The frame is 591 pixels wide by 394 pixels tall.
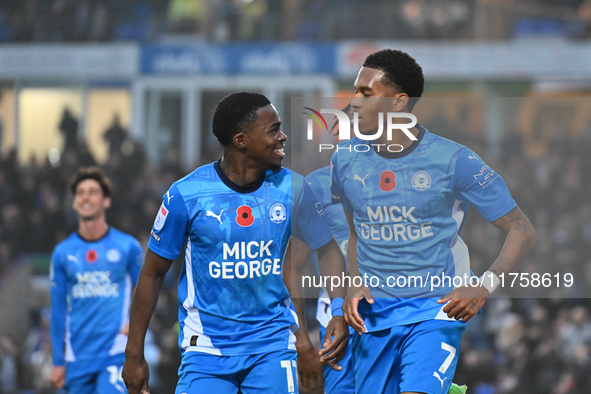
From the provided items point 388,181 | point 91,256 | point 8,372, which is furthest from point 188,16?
point 388,181

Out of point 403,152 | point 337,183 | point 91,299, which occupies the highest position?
point 403,152

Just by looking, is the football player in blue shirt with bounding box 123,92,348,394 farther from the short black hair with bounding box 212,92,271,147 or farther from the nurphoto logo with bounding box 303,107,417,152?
the nurphoto logo with bounding box 303,107,417,152

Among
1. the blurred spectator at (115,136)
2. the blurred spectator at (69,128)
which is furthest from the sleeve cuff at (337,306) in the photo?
the blurred spectator at (69,128)

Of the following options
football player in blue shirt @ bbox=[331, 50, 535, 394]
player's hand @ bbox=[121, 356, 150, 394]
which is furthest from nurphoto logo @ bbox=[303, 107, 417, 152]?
player's hand @ bbox=[121, 356, 150, 394]

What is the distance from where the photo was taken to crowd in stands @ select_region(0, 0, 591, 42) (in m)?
20.7

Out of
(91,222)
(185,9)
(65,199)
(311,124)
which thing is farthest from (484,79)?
(311,124)

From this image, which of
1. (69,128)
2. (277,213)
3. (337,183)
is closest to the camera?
(277,213)

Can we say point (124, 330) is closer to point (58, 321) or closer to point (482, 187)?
point (58, 321)

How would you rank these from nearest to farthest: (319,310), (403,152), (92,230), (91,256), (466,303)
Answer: (466,303) < (403,152) < (319,310) < (91,256) < (92,230)

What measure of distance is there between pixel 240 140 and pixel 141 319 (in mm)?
1032

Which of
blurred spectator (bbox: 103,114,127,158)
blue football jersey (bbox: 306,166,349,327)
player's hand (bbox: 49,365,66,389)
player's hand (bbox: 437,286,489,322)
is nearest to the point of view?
player's hand (bbox: 437,286,489,322)

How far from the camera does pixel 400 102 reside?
4.61 m

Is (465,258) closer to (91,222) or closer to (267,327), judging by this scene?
(267,327)

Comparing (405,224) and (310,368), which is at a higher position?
(405,224)
